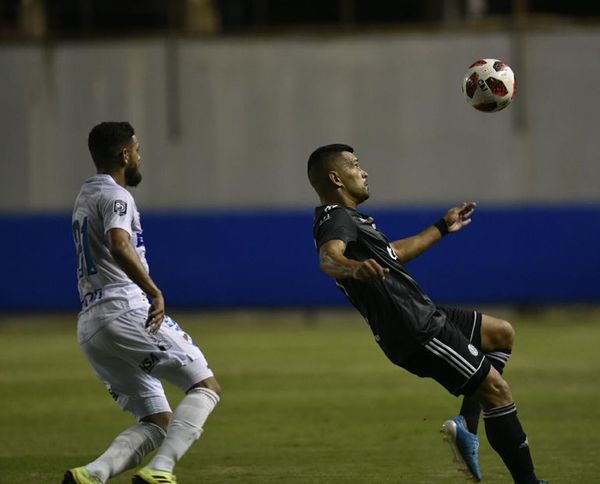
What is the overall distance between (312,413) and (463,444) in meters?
4.57

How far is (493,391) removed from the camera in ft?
24.8

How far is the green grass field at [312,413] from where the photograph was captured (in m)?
9.12

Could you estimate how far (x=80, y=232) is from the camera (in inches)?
302

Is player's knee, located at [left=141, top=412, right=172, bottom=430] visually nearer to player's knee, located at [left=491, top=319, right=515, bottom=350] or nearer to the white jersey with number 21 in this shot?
the white jersey with number 21

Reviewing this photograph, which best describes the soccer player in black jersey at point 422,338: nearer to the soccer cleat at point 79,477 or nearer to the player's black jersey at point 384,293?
the player's black jersey at point 384,293

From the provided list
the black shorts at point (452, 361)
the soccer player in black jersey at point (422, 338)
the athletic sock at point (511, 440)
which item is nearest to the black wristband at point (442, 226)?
the soccer player in black jersey at point (422, 338)

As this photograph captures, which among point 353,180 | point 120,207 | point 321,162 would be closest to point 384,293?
point 353,180

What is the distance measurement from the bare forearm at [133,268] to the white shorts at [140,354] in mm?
355

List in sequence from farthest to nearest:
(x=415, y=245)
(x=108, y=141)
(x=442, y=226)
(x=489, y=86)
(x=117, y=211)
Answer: (x=489, y=86) < (x=442, y=226) < (x=415, y=245) < (x=108, y=141) < (x=117, y=211)

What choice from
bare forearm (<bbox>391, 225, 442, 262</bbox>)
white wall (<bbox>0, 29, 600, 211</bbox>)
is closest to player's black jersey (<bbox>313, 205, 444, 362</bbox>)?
bare forearm (<bbox>391, 225, 442, 262</bbox>)

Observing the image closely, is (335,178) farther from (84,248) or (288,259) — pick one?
(288,259)

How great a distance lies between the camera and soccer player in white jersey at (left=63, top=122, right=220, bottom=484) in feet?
24.2

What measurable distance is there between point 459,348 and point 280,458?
101 inches

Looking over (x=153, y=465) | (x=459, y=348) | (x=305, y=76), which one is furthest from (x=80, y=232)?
(x=305, y=76)
